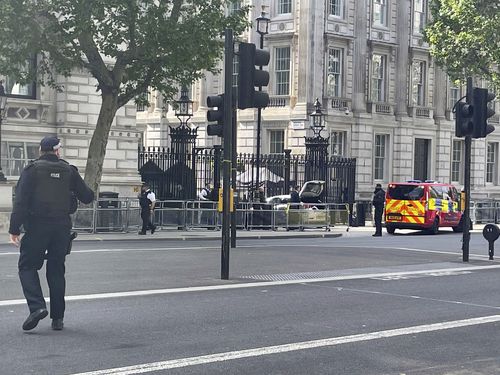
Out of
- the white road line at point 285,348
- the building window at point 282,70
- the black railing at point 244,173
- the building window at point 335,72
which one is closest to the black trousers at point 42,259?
the white road line at point 285,348

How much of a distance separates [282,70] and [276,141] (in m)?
3.39

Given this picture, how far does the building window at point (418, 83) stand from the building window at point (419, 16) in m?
1.75

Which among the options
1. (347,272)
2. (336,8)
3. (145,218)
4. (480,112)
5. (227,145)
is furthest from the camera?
(336,8)

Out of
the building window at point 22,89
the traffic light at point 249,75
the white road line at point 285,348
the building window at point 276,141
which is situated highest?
the building window at point 22,89

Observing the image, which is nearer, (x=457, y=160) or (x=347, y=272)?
(x=347, y=272)

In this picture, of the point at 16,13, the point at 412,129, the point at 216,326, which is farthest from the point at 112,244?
A: the point at 412,129

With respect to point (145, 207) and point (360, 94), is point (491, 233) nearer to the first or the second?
point (145, 207)

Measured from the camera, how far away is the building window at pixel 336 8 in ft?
155

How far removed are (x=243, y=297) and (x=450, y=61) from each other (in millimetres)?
31645

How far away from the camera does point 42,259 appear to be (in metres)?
9.36

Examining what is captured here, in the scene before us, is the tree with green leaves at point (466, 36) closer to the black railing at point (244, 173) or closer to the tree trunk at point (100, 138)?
the black railing at point (244, 173)

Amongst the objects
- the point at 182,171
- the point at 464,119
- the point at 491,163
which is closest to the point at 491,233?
the point at 464,119

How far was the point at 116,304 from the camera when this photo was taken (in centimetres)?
1132

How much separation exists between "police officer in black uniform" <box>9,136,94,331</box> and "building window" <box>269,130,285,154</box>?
37.9 m
